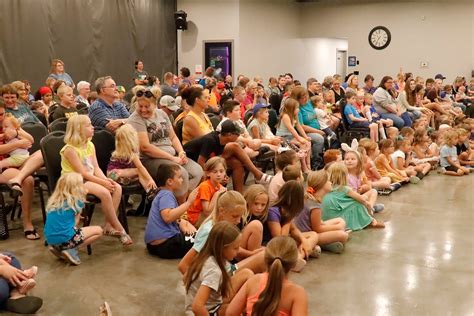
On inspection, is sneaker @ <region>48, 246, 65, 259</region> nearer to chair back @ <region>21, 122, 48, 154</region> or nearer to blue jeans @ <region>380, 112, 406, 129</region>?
chair back @ <region>21, 122, 48, 154</region>

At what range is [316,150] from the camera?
7.24 meters

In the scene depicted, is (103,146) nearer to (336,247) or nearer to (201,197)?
(201,197)

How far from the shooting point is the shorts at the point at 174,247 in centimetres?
398

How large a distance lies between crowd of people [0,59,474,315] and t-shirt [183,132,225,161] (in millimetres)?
10

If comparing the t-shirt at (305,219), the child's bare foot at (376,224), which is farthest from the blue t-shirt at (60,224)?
the child's bare foot at (376,224)

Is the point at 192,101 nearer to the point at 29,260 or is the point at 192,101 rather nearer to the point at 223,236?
the point at 29,260

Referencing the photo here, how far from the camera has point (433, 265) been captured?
4047 mm

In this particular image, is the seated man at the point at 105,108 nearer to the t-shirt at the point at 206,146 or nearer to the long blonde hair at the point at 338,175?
the t-shirt at the point at 206,146

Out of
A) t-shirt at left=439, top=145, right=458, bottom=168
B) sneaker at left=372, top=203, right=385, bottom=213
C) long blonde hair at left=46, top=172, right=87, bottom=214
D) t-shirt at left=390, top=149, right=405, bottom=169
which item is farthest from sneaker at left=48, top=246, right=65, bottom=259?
t-shirt at left=439, top=145, right=458, bottom=168

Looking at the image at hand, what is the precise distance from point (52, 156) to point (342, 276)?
97.7 inches

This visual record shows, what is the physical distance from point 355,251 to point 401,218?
1.16 metres

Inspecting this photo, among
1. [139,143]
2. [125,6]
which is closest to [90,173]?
[139,143]

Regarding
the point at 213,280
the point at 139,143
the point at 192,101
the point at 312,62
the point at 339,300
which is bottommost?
the point at 339,300

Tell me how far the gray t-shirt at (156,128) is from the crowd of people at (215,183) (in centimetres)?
1
